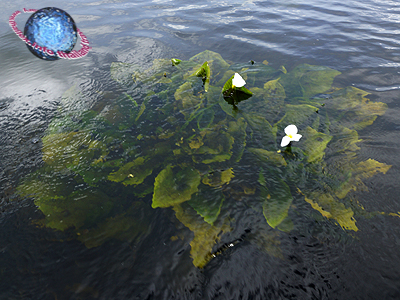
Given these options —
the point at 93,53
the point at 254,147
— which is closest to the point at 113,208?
the point at 254,147

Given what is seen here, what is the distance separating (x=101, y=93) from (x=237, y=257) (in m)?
2.50

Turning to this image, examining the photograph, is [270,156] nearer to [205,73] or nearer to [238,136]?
[238,136]

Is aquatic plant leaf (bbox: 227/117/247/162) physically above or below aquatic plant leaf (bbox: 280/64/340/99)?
below

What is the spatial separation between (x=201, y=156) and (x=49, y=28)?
1947mm

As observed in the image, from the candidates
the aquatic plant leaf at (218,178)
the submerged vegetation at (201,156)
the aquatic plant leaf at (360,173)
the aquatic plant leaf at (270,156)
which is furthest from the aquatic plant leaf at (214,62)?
the aquatic plant leaf at (360,173)

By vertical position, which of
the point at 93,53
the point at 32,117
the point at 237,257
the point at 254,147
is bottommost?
the point at 237,257

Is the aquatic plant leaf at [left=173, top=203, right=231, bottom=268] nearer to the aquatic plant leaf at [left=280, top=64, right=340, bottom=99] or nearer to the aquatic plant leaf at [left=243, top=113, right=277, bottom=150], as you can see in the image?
the aquatic plant leaf at [left=243, top=113, right=277, bottom=150]

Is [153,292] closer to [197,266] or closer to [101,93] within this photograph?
[197,266]

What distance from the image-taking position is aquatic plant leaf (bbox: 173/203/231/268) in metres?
1.46

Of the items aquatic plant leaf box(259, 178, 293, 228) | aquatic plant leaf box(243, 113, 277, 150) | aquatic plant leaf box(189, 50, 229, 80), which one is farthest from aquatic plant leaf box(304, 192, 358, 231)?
aquatic plant leaf box(189, 50, 229, 80)

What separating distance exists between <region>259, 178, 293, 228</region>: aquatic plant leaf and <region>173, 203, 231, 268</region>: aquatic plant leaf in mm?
328

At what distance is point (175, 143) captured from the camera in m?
2.24

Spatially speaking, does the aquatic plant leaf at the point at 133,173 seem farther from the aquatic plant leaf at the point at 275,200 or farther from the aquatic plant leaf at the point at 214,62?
the aquatic plant leaf at the point at 214,62

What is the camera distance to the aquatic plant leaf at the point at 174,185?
Result: 172 centimetres
